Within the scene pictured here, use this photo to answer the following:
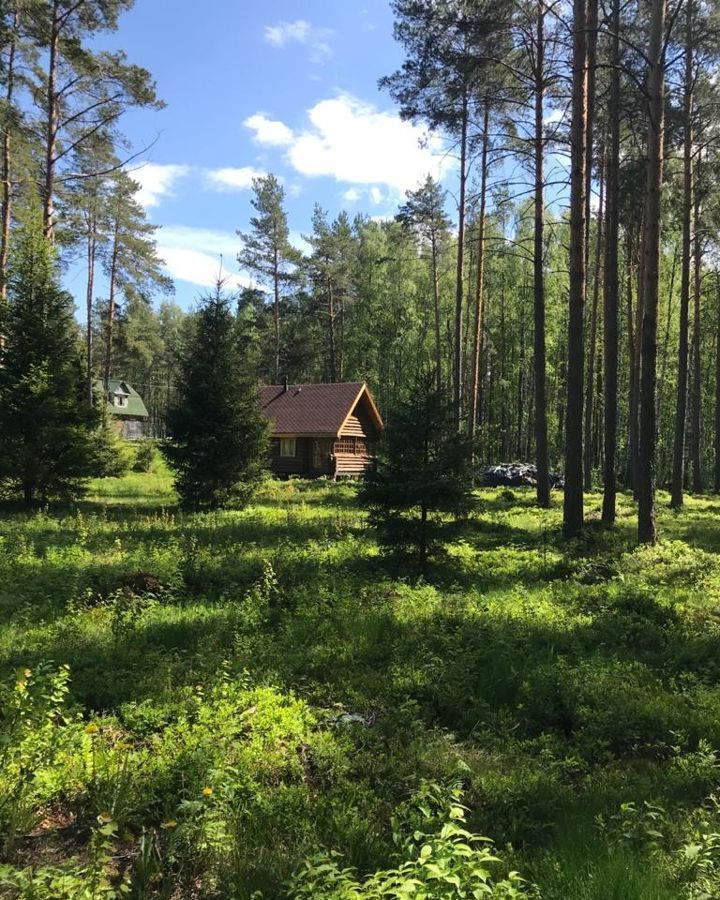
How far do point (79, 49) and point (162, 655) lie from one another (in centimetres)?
1884

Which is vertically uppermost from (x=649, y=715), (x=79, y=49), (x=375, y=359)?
(x=79, y=49)

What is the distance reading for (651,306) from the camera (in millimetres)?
11242

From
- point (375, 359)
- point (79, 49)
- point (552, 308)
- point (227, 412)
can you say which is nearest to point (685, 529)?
point (227, 412)

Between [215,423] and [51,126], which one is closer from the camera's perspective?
[215,423]

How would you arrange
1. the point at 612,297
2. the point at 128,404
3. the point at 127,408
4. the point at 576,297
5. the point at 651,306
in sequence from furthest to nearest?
the point at 128,404, the point at 127,408, the point at 612,297, the point at 576,297, the point at 651,306

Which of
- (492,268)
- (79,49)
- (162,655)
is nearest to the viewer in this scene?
(162,655)

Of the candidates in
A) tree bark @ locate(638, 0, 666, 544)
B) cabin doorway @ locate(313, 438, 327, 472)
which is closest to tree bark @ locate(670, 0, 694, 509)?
tree bark @ locate(638, 0, 666, 544)

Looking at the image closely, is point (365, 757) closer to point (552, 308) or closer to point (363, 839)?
point (363, 839)

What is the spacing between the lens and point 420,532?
32.3 feet

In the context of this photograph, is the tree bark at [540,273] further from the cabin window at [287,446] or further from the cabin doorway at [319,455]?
the cabin window at [287,446]

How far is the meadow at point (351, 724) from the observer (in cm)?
318

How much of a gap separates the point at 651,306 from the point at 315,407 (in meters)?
20.8

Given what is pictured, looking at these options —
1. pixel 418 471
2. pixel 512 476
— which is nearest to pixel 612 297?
pixel 418 471

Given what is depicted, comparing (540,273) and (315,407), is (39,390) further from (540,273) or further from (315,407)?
(315,407)
